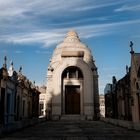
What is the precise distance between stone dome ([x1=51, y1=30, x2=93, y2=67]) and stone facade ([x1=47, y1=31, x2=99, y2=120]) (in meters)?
3.15

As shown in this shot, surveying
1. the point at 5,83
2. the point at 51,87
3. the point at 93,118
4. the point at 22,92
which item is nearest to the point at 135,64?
the point at 5,83

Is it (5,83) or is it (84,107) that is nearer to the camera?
(5,83)

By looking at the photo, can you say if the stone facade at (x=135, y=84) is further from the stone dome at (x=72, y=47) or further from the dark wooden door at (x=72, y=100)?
the stone dome at (x=72, y=47)

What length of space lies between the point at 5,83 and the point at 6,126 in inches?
286

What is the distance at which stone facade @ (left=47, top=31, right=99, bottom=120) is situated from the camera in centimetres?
3906

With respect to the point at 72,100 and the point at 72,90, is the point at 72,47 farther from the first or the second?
the point at 72,100

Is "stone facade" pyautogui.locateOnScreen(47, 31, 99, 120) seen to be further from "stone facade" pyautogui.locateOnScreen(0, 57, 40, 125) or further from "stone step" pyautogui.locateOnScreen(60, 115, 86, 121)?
"stone facade" pyautogui.locateOnScreen(0, 57, 40, 125)

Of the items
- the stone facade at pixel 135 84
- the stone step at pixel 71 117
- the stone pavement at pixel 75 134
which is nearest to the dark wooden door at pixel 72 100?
the stone step at pixel 71 117

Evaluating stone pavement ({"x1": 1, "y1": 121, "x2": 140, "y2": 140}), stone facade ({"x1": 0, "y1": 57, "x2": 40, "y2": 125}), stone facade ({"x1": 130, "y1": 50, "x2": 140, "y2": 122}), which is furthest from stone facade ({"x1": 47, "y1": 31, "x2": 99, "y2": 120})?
stone pavement ({"x1": 1, "y1": 121, "x2": 140, "y2": 140})

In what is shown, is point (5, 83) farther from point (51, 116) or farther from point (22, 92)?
point (51, 116)

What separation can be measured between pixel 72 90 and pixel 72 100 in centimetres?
160

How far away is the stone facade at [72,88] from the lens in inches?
1538

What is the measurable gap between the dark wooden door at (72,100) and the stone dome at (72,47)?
6.20m

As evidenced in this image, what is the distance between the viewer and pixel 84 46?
159 ft
